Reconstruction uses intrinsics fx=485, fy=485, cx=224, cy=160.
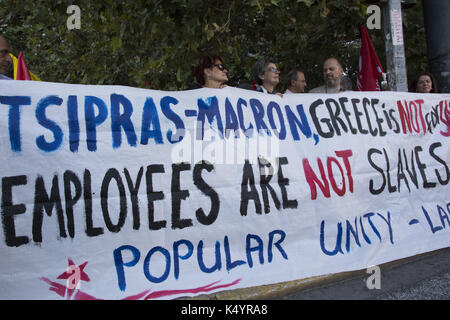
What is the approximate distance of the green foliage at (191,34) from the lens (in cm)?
545

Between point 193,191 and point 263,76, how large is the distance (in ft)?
→ 5.01

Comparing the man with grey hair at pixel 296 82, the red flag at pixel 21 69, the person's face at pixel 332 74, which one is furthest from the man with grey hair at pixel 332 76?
the red flag at pixel 21 69

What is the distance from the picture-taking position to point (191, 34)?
17.8ft

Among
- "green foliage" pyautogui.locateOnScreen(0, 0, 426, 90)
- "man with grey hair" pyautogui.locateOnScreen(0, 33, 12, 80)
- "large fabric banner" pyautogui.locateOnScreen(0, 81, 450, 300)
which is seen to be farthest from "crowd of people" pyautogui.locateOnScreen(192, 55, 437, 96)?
"man with grey hair" pyautogui.locateOnScreen(0, 33, 12, 80)

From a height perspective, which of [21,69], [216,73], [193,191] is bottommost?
[193,191]

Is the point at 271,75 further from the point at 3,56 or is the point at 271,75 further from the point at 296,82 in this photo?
the point at 3,56

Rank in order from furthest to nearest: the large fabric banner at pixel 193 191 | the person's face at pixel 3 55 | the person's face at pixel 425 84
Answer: the person's face at pixel 425 84 → the person's face at pixel 3 55 → the large fabric banner at pixel 193 191

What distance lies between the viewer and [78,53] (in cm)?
901

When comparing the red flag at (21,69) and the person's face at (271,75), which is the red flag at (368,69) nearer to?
the person's face at (271,75)

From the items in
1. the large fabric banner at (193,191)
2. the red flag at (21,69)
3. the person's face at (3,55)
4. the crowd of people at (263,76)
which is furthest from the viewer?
the red flag at (21,69)

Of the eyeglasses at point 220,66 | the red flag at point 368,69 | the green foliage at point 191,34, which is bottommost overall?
the eyeglasses at point 220,66

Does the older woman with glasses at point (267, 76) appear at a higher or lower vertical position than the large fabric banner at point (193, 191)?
higher

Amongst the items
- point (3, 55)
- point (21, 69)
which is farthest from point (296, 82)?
point (3, 55)
